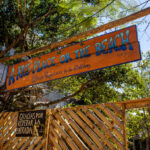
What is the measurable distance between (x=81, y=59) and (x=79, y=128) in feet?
4.52

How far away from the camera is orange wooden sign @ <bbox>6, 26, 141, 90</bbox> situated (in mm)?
2564

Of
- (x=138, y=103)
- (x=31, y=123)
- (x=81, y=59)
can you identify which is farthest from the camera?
(x=31, y=123)

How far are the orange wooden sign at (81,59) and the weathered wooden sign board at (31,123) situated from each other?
0.73 m

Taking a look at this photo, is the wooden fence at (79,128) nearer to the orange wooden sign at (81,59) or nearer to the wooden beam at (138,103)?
the wooden beam at (138,103)

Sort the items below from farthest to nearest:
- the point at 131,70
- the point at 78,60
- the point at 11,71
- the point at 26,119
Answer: the point at 131,70 → the point at 11,71 → the point at 26,119 → the point at 78,60

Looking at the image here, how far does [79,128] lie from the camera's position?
311cm

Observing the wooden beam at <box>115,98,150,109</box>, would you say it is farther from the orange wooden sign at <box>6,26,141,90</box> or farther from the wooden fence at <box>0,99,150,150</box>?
the orange wooden sign at <box>6,26,141,90</box>

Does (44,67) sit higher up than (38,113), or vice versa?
(44,67)

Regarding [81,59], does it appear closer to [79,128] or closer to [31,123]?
[79,128]

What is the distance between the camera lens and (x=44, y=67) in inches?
136

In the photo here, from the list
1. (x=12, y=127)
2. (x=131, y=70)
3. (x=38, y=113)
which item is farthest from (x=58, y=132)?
(x=131, y=70)

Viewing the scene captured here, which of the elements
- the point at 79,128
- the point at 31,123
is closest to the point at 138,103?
the point at 79,128

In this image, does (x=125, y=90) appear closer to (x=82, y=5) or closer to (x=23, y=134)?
(x=82, y=5)

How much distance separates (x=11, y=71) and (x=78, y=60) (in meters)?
1.99
